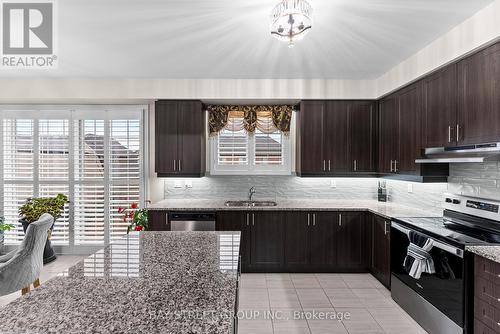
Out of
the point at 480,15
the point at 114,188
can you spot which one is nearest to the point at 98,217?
the point at 114,188

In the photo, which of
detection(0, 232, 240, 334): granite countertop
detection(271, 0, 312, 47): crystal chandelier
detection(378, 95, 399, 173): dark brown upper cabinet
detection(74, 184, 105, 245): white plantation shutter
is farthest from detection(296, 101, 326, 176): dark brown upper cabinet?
detection(74, 184, 105, 245): white plantation shutter

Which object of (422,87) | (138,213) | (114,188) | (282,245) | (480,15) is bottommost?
(282,245)

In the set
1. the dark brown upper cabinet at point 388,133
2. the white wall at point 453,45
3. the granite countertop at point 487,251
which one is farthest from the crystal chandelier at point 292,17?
the dark brown upper cabinet at point 388,133

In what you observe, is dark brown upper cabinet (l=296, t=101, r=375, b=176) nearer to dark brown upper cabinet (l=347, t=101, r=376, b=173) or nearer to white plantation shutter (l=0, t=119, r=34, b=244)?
dark brown upper cabinet (l=347, t=101, r=376, b=173)

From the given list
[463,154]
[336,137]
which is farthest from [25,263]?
[463,154]

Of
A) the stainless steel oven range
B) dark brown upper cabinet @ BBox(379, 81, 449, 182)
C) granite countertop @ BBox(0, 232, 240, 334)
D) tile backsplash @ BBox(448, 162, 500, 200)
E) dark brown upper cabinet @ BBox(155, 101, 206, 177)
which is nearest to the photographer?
granite countertop @ BBox(0, 232, 240, 334)

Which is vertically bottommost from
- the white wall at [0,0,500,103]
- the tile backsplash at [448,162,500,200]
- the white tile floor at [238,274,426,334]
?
the white tile floor at [238,274,426,334]

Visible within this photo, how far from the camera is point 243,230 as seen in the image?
12.8ft

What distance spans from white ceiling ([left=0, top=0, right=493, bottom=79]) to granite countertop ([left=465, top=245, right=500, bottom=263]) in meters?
1.79

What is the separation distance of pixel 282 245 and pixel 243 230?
558 millimetres

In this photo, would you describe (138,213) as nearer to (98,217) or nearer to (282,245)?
(98,217)

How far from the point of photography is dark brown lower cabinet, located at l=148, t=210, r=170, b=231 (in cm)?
388

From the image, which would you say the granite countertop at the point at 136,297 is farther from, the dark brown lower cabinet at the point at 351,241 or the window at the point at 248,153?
the window at the point at 248,153

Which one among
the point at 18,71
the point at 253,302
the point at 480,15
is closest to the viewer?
the point at 480,15
